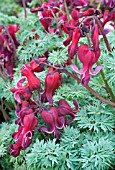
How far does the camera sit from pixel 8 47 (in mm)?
2404

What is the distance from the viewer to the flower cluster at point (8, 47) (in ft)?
7.89

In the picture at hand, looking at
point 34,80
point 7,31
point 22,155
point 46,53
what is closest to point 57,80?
point 34,80

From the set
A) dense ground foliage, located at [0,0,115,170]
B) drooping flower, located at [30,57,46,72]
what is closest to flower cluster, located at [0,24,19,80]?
dense ground foliage, located at [0,0,115,170]

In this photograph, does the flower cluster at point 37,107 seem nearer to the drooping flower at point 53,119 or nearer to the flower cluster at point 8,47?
the drooping flower at point 53,119

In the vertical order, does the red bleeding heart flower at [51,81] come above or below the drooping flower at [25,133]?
above

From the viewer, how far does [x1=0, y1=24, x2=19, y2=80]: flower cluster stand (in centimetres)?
241

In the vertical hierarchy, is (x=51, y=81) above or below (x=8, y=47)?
above

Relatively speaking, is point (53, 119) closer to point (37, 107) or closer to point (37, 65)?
point (37, 107)

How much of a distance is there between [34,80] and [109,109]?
460 millimetres

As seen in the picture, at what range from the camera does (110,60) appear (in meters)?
1.63

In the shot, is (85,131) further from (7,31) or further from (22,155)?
(7,31)

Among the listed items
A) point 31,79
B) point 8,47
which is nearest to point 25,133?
point 31,79

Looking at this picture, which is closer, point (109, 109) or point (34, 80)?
point (34, 80)

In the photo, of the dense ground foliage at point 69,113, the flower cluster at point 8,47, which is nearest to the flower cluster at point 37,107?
the dense ground foliage at point 69,113
